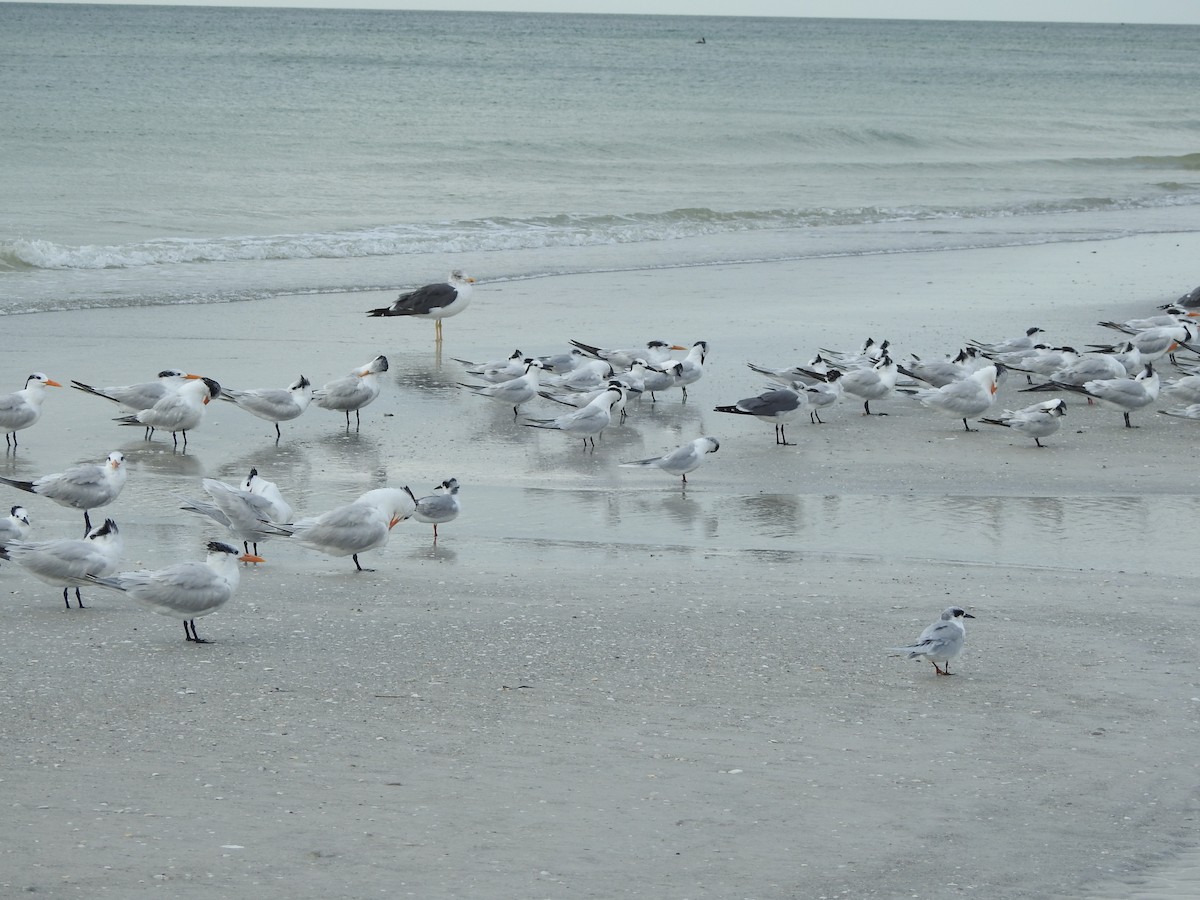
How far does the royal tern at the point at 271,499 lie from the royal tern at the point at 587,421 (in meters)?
3.05

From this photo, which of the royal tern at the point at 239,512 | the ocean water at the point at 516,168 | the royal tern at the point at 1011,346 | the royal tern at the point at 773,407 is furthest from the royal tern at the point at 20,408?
the royal tern at the point at 1011,346

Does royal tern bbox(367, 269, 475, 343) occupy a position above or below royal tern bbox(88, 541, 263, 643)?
above

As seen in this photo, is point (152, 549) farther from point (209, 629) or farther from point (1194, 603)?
point (1194, 603)

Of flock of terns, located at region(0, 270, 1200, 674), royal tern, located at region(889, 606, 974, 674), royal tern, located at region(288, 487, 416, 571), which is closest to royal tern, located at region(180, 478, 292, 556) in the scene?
flock of terns, located at region(0, 270, 1200, 674)

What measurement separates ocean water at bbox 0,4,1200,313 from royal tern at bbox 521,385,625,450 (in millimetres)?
8374

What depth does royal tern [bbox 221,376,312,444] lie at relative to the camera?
11664mm

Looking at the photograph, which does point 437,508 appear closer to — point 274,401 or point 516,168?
point 274,401

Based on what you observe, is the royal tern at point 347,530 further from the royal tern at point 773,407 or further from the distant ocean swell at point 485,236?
the distant ocean swell at point 485,236

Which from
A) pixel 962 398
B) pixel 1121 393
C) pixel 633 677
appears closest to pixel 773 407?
pixel 962 398

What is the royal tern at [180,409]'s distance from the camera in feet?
37.3

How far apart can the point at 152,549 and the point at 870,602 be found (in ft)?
14.0

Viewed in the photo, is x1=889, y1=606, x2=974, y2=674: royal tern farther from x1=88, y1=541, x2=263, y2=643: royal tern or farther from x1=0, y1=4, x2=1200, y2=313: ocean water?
x1=0, y1=4, x2=1200, y2=313: ocean water

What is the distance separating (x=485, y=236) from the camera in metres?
25.2

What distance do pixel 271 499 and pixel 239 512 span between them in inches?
12.1
